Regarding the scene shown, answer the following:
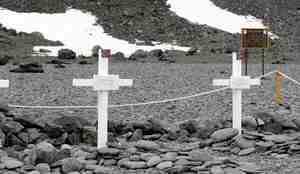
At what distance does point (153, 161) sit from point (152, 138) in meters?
2.11

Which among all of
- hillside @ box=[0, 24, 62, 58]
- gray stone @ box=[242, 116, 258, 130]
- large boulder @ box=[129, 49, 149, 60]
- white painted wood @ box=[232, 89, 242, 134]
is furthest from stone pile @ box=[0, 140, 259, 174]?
hillside @ box=[0, 24, 62, 58]

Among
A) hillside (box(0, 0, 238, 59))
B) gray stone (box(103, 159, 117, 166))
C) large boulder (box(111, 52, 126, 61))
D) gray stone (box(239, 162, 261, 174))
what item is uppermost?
hillside (box(0, 0, 238, 59))

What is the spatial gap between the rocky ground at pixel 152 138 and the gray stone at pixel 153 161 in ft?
0.05

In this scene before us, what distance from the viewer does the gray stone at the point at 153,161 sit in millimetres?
9367

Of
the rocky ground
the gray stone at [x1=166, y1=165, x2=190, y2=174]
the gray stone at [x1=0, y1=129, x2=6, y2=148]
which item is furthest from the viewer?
the gray stone at [x1=0, y1=129, x2=6, y2=148]

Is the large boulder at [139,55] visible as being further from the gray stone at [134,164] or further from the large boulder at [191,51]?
the gray stone at [134,164]

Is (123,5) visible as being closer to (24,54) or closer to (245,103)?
(24,54)

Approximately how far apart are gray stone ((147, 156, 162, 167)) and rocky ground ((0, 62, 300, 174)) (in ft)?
0.05

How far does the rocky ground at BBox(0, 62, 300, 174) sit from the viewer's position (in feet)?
30.5

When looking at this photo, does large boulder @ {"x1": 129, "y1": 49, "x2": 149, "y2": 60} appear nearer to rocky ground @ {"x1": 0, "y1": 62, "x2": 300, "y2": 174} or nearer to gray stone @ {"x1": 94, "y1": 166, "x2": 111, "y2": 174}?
rocky ground @ {"x1": 0, "y1": 62, "x2": 300, "y2": 174}

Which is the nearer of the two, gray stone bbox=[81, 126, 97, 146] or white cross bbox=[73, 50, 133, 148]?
white cross bbox=[73, 50, 133, 148]

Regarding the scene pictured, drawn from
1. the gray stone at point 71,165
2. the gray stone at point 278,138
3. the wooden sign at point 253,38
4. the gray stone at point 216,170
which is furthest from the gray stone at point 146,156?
the wooden sign at point 253,38

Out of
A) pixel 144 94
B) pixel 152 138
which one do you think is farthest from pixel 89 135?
pixel 144 94

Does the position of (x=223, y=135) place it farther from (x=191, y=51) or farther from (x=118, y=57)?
(x=191, y=51)
